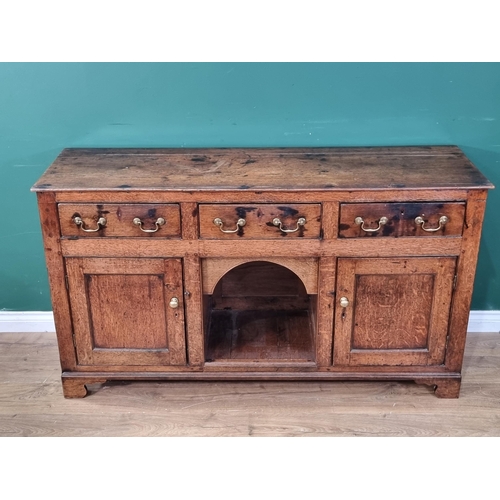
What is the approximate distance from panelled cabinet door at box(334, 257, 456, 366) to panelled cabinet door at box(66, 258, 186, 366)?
0.65 meters

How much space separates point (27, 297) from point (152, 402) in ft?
2.84

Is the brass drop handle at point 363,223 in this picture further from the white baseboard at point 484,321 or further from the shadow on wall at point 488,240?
the white baseboard at point 484,321

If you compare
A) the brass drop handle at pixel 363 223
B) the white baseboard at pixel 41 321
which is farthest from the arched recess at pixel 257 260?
the white baseboard at pixel 41 321

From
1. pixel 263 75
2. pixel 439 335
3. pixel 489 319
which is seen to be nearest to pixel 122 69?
pixel 263 75

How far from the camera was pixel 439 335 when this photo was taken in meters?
2.79

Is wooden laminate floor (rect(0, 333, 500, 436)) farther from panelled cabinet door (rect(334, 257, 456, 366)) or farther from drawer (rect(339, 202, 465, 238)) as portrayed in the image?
drawer (rect(339, 202, 465, 238))

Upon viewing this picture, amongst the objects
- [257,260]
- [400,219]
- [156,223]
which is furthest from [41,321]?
[400,219]

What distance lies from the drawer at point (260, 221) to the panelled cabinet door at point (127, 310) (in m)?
0.21

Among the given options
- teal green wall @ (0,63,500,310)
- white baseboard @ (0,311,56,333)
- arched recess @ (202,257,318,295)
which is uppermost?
teal green wall @ (0,63,500,310)

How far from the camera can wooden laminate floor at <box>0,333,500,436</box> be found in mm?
2762

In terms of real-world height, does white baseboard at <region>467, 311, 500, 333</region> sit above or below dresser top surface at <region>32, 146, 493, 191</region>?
below

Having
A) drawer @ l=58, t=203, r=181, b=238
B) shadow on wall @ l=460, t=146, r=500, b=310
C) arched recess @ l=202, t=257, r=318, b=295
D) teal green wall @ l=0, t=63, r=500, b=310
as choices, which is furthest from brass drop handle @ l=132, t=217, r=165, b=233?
shadow on wall @ l=460, t=146, r=500, b=310

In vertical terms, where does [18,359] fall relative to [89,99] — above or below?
below

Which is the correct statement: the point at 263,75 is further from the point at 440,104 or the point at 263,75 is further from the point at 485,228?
the point at 485,228
